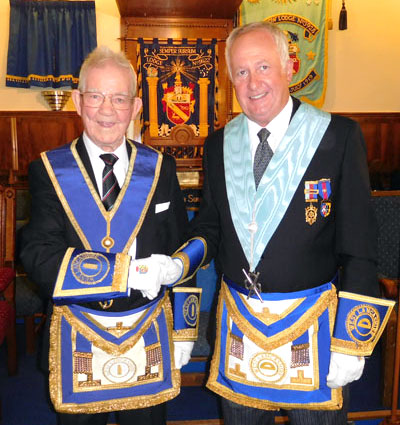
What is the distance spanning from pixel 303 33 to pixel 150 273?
23.5 feet

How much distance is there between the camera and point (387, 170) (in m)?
8.15

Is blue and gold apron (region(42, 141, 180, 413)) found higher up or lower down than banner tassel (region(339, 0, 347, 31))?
lower down

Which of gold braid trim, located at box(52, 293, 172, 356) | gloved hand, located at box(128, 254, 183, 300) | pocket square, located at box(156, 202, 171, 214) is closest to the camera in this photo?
gloved hand, located at box(128, 254, 183, 300)

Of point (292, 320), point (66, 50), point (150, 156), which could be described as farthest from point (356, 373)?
point (66, 50)

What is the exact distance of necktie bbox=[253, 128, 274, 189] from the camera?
1665mm

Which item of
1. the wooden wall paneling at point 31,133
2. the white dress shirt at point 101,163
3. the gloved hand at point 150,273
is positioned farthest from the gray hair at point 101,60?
the wooden wall paneling at point 31,133

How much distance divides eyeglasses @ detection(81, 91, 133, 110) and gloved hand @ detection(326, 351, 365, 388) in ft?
3.52

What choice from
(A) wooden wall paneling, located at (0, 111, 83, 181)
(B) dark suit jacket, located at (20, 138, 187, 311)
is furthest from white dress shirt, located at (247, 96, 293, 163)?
(A) wooden wall paneling, located at (0, 111, 83, 181)

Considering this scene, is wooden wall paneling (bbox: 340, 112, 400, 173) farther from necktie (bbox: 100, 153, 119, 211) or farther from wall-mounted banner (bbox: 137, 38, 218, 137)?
necktie (bbox: 100, 153, 119, 211)

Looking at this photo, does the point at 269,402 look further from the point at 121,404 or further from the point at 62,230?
the point at 62,230

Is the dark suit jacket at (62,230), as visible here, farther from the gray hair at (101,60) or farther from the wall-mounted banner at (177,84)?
the wall-mounted banner at (177,84)

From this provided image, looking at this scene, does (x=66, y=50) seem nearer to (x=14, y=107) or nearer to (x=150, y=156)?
(x=14, y=107)

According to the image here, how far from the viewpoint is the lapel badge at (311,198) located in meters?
1.60

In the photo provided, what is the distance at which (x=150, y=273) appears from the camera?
1516mm
